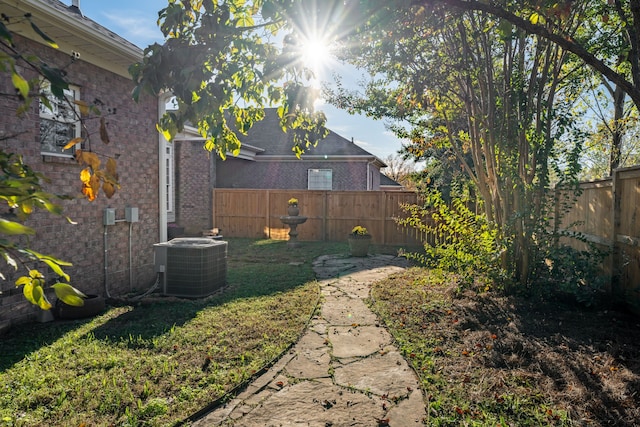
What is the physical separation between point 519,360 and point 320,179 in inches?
611

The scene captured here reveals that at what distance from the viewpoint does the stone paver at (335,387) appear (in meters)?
2.86

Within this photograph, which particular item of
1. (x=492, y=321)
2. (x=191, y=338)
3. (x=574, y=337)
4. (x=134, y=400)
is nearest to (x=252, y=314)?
(x=191, y=338)

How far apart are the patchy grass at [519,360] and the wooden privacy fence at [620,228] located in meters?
0.39

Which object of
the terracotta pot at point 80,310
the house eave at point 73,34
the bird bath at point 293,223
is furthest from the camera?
the bird bath at point 293,223

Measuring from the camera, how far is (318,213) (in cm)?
1422

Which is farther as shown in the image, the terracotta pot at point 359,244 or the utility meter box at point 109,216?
the terracotta pot at point 359,244

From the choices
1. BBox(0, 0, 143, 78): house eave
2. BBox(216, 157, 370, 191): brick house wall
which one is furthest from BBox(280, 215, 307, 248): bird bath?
BBox(0, 0, 143, 78): house eave

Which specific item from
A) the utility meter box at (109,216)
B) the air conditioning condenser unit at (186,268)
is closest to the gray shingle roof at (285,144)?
the air conditioning condenser unit at (186,268)

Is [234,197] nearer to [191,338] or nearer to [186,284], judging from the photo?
[186,284]

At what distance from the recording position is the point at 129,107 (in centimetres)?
664

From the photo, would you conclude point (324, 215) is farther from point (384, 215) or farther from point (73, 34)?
point (73, 34)

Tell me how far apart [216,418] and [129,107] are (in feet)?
17.7

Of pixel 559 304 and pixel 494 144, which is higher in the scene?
pixel 494 144

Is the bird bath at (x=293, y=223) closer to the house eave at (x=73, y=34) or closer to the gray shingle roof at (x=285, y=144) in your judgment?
the gray shingle roof at (x=285, y=144)
